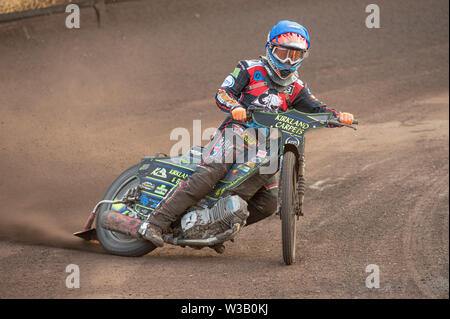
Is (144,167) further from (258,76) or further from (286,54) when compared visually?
(286,54)

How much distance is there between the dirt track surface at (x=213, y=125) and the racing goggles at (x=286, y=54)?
1871 mm

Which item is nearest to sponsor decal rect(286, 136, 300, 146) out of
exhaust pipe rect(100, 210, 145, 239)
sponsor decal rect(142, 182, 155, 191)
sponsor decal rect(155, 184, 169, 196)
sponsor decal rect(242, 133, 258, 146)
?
sponsor decal rect(242, 133, 258, 146)

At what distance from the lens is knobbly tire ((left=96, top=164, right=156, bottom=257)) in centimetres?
573

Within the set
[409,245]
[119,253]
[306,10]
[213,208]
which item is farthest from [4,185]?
[306,10]

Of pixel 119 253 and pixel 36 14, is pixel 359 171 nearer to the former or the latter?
pixel 119 253

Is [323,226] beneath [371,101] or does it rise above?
beneath

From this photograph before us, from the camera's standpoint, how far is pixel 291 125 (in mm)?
5352

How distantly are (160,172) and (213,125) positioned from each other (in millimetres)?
5382

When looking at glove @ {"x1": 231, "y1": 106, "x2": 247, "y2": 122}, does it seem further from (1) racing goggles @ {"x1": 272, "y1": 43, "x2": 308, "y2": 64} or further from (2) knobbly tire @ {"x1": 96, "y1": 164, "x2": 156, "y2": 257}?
(2) knobbly tire @ {"x1": 96, "y1": 164, "x2": 156, "y2": 257}

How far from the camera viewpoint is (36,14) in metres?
14.9

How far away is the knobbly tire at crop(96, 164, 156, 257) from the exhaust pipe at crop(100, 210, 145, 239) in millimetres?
145

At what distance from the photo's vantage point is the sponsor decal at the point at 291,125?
5328 mm

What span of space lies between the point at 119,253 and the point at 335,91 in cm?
887
